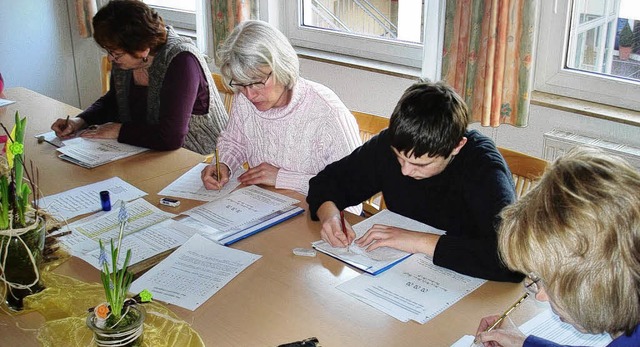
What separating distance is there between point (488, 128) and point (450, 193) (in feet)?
3.54

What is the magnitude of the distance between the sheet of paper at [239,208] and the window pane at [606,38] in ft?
4.51

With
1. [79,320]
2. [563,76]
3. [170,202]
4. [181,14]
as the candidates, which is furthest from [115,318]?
[181,14]

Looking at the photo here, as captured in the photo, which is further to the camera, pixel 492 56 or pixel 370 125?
pixel 492 56

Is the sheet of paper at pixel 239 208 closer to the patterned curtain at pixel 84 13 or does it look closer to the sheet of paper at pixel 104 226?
the sheet of paper at pixel 104 226

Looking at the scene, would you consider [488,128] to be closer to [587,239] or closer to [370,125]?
[370,125]

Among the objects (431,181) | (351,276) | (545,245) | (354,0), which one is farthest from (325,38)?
(545,245)

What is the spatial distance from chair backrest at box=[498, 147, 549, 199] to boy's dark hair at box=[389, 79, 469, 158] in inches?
14.3

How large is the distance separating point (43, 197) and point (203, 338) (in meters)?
0.95

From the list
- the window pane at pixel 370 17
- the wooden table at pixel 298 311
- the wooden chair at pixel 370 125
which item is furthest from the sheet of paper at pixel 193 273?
the window pane at pixel 370 17

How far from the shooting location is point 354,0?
3.41 metres

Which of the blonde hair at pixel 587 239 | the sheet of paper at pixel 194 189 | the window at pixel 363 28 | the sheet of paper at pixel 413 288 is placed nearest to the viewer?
the blonde hair at pixel 587 239

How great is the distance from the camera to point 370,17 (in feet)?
11.0

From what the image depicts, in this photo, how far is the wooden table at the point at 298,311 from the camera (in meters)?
1.38

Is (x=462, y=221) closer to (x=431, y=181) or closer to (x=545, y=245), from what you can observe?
(x=431, y=181)
